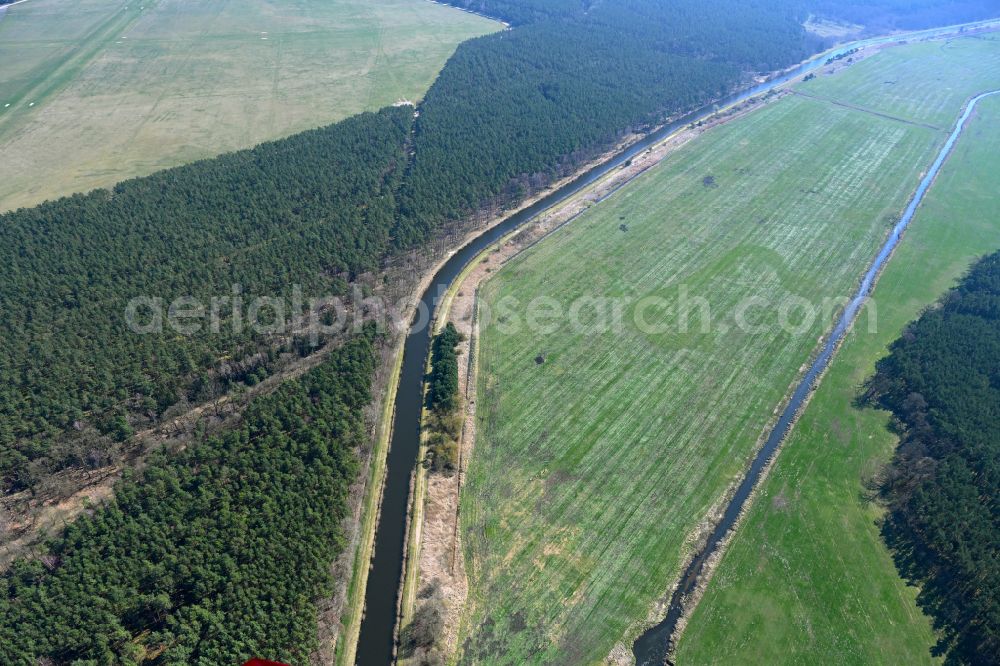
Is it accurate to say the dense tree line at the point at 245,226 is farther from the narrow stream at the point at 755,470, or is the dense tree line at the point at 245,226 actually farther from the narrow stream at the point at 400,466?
the narrow stream at the point at 755,470

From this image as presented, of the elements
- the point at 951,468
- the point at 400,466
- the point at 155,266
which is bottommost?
the point at 951,468

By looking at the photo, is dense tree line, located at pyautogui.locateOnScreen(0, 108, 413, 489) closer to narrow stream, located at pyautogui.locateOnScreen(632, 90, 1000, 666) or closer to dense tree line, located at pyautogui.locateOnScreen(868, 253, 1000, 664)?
narrow stream, located at pyautogui.locateOnScreen(632, 90, 1000, 666)

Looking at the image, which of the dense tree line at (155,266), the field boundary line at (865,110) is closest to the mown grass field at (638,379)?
the field boundary line at (865,110)

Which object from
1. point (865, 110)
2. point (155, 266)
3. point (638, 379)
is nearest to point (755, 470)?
point (638, 379)

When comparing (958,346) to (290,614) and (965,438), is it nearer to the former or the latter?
(965,438)

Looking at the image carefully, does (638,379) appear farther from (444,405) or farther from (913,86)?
(913,86)

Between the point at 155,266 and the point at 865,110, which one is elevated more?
the point at 155,266
